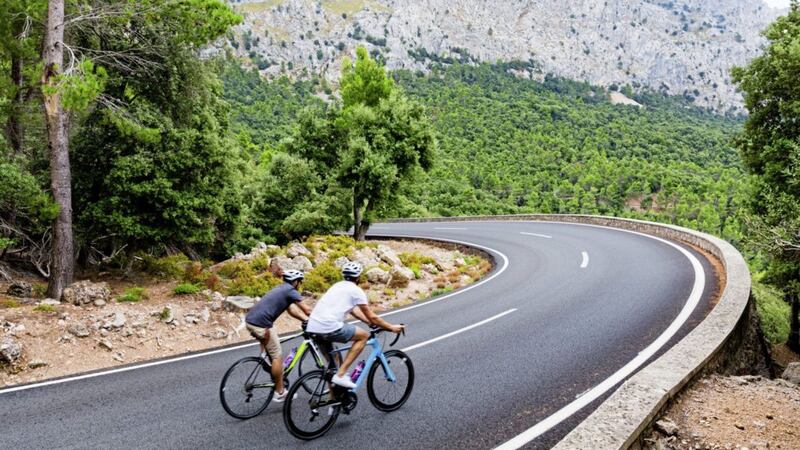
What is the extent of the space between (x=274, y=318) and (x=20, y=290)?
29.2ft

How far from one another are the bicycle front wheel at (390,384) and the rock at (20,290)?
9668 millimetres

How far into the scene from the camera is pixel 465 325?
31.0 feet

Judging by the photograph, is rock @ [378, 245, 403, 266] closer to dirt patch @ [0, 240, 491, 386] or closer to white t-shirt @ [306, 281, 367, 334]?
A: dirt patch @ [0, 240, 491, 386]

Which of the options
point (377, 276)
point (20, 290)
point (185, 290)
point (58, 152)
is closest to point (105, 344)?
point (185, 290)

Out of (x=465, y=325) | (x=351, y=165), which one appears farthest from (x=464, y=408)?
(x=351, y=165)

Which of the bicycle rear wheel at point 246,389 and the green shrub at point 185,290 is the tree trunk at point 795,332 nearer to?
the bicycle rear wheel at point 246,389

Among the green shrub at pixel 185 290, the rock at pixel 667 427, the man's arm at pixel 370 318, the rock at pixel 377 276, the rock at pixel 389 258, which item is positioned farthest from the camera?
the rock at pixel 389 258

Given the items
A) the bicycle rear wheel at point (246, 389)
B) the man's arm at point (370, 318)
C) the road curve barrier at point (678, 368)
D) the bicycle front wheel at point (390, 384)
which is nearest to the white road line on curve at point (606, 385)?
the road curve barrier at point (678, 368)

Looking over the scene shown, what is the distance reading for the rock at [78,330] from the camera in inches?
334

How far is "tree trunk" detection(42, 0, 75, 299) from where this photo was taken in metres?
9.27

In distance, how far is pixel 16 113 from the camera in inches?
482

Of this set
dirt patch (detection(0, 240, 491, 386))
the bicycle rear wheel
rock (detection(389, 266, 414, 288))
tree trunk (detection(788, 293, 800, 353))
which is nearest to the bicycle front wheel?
the bicycle rear wheel

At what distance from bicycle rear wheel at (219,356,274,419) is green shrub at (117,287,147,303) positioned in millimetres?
6416

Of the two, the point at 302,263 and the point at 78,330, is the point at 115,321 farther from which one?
the point at 302,263
